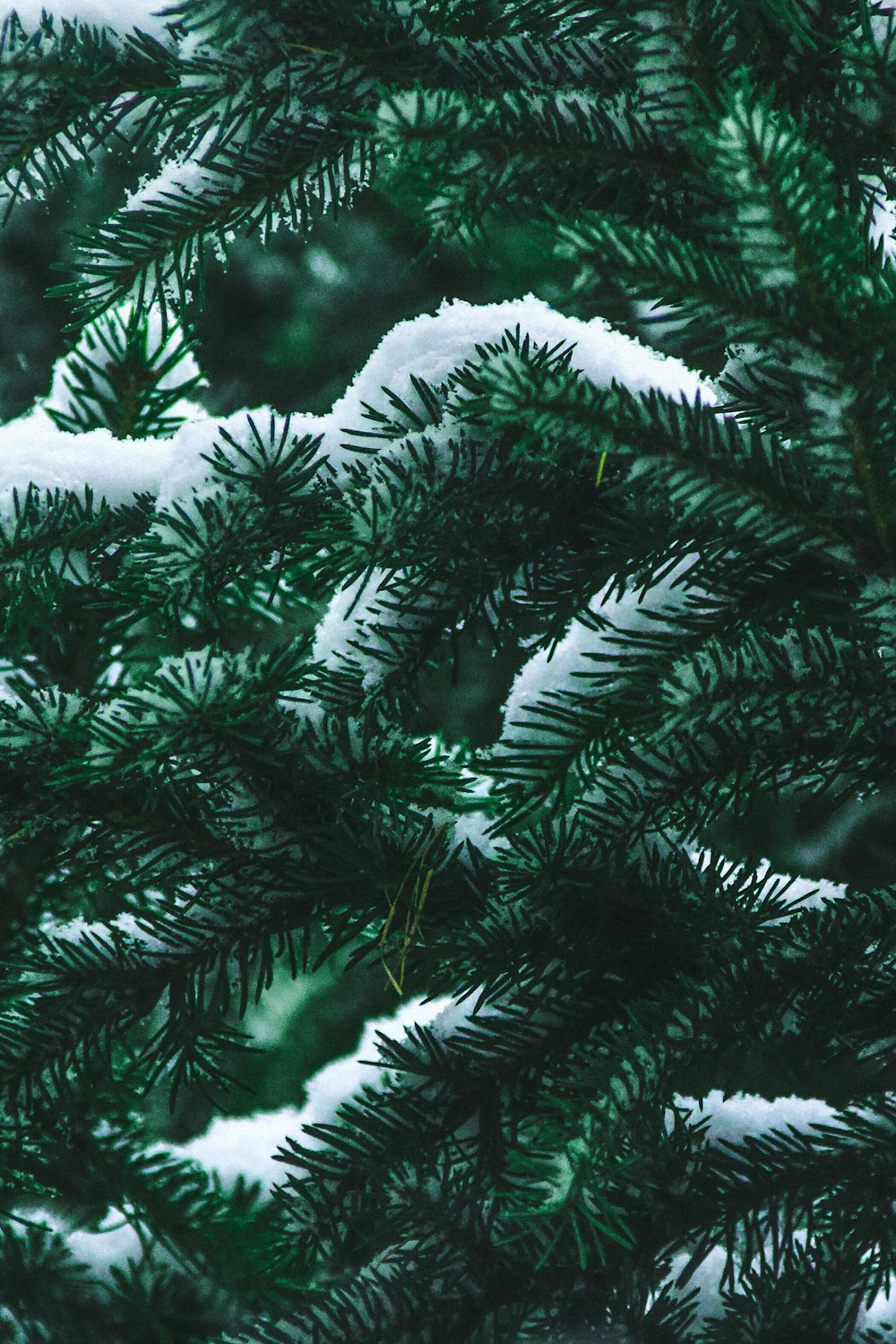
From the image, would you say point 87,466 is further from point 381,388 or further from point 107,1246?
point 107,1246

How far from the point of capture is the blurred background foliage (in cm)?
188

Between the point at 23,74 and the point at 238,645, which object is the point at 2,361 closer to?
the point at 238,645

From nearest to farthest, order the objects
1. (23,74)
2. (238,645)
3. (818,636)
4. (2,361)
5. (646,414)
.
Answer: (646,414) < (818,636) < (23,74) < (238,645) < (2,361)

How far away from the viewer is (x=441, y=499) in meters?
0.66

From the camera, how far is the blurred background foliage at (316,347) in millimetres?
1876

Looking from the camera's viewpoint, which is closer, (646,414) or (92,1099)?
(646,414)

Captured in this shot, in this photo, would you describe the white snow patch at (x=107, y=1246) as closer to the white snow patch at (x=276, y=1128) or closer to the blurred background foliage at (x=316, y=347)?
the white snow patch at (x=276, y=1128)

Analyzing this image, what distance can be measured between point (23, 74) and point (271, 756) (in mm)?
470

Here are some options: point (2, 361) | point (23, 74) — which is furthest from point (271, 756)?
point (2, 361)

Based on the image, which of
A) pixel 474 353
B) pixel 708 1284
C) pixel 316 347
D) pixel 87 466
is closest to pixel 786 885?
pixel 708 1284

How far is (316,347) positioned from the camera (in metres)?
2.82

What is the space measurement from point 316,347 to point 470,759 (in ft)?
7.52

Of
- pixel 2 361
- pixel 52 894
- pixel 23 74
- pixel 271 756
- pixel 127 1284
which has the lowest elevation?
pixel 127 1284

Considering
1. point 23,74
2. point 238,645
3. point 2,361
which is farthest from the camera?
point 2,361
